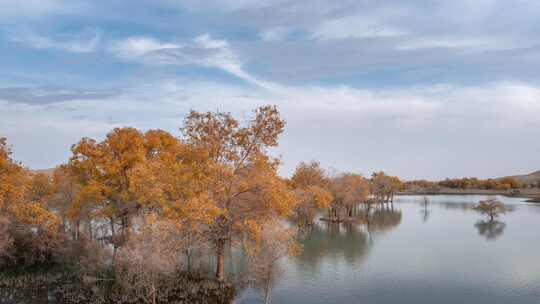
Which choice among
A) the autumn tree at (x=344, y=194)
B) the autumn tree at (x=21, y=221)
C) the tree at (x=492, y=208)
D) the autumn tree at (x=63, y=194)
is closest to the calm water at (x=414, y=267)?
the tree at (x=492, y=208)

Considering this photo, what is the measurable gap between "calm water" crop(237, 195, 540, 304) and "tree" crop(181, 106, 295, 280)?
447 centimetres

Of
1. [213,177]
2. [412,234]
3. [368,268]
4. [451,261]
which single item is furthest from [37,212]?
[412,234]

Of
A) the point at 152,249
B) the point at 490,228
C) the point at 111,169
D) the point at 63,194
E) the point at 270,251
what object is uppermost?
the point at 111,169

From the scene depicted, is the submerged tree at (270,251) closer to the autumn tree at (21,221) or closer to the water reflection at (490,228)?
the autumn tree at (21,221)

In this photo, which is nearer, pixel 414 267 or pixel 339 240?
pixel 414 267

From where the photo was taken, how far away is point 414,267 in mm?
34812

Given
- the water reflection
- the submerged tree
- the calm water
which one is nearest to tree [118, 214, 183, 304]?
the submerged tree

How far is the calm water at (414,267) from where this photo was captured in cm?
2658

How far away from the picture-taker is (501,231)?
189 feet

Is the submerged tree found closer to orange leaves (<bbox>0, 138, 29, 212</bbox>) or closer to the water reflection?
orange leaves (<bbox>0, 138, 29, 212</bbox>)

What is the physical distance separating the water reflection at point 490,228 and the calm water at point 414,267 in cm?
14

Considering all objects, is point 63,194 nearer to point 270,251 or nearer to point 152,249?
point 152,249

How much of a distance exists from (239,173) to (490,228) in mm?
47272

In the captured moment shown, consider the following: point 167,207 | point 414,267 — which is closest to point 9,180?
point 167,207
